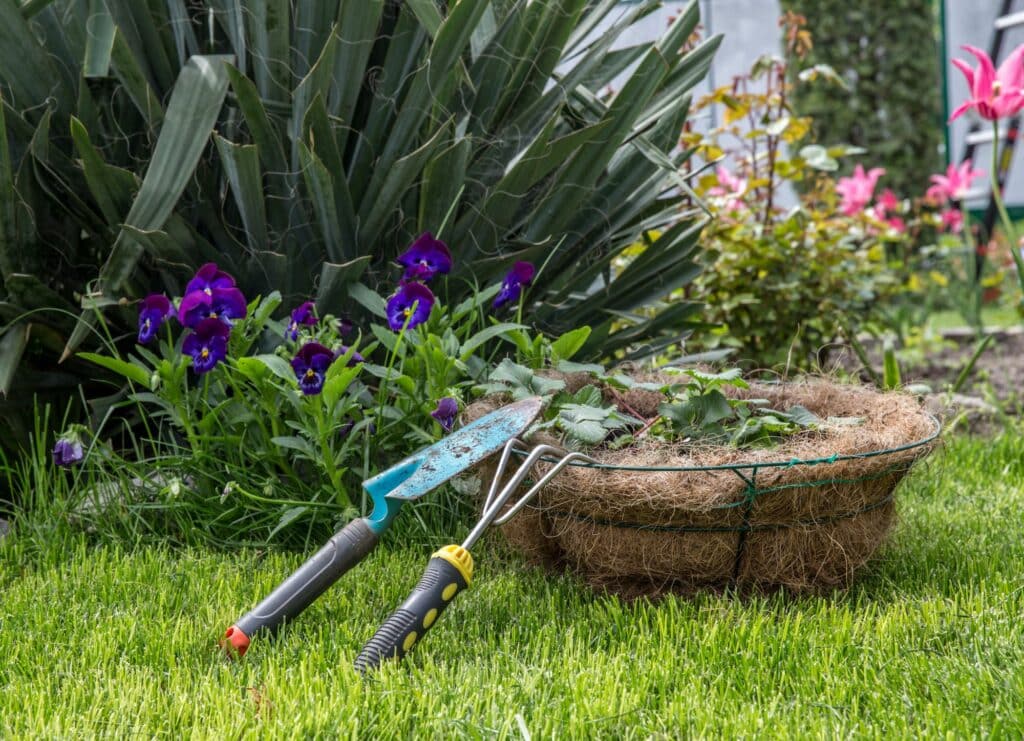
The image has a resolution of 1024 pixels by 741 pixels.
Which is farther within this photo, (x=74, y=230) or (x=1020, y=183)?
(x=1020, y=183)

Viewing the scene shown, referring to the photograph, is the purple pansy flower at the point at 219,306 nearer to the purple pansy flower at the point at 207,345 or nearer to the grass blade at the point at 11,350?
the purple pansy flower at the point at 207,345

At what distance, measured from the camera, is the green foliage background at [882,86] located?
6176 mm

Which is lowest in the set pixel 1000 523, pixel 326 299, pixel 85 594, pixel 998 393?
pixel 998 393

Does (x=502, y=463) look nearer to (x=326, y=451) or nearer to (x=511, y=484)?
(x=511, y=484)

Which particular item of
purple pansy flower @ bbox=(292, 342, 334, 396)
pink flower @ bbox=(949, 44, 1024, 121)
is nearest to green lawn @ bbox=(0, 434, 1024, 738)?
purple pansy flower @ bbox=(292, 342, 334, 396)

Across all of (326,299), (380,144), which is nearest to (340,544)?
(326,299)

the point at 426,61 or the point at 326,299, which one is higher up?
the point at 426,61

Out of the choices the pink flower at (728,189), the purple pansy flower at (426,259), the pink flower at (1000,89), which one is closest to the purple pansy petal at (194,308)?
the purple pansy flower at (426,259)

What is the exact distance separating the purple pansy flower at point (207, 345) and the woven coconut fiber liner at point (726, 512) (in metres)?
0.52

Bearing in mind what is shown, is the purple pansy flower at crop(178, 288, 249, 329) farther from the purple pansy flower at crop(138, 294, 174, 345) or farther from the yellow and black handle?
the yellow and black handle

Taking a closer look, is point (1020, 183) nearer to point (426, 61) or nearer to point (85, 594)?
point (426, 61)

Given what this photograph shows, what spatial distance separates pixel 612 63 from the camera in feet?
8.34

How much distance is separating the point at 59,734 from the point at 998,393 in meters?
3.38

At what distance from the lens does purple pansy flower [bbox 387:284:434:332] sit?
6.02 ft
